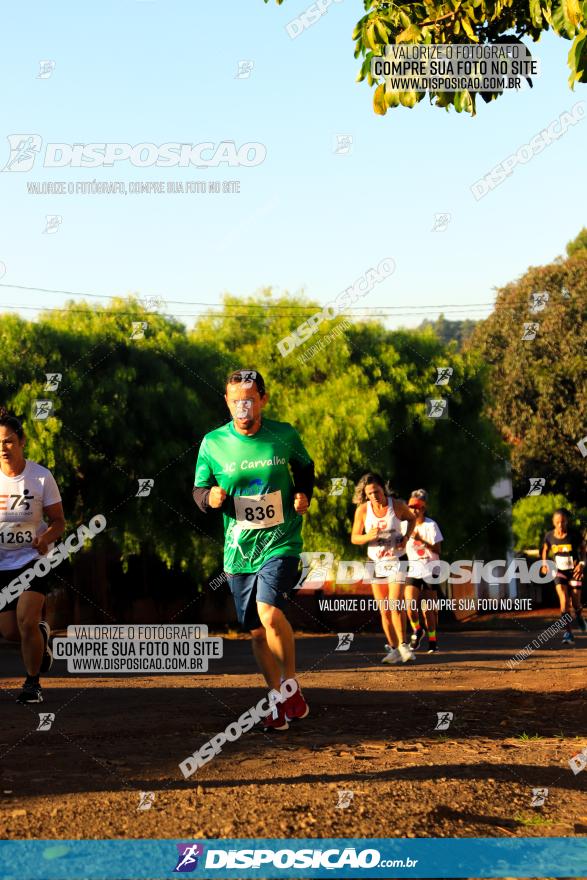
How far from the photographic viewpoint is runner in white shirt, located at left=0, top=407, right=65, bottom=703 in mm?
10008

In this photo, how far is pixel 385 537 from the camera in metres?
14.4

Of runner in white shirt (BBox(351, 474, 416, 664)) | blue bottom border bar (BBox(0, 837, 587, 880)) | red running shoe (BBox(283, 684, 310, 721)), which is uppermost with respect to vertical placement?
runner in white shirt (BBox(351, 474, 416, 664))

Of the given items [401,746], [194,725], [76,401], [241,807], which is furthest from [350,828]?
[76,401]

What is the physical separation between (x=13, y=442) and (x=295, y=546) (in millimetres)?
2684

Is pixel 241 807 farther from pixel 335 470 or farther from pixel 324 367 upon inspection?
pixel 324 367

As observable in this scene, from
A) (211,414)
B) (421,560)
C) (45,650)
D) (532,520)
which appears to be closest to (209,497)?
(45,650)

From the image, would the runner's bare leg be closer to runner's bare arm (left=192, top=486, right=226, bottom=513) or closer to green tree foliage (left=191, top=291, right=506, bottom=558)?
runner's bare arm (left=192, top=486, right=226, bottom=513)

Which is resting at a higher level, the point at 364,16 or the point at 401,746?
the point at 364,16

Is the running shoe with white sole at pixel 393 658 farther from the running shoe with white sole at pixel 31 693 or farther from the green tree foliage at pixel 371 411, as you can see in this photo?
the green tree foliage at pixel 371 411

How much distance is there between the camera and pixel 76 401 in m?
28.5

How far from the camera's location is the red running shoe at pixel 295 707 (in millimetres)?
8641

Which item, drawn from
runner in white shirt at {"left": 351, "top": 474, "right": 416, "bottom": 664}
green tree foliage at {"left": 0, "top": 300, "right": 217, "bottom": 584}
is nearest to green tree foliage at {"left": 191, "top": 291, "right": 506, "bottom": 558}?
green tree foliage at {"left": 0, "top": 300, "right": 217, "bottom": 584}

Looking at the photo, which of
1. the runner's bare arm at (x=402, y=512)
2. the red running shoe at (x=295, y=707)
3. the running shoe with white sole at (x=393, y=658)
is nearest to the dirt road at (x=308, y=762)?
the red running shoe at (x=295, y=707)

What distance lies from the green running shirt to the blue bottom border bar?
3566 mm
